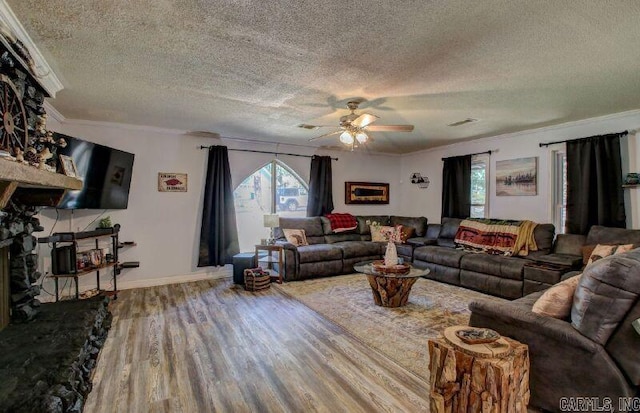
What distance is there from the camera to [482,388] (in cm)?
155

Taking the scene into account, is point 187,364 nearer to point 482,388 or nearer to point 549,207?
point 482,388

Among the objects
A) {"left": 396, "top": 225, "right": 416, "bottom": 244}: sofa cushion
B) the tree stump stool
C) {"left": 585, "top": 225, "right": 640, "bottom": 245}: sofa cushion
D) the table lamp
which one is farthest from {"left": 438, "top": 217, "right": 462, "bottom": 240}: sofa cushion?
the tree stump stool

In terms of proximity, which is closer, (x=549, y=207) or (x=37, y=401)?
(x=37, y=401)

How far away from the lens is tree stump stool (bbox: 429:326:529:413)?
5.03 feet

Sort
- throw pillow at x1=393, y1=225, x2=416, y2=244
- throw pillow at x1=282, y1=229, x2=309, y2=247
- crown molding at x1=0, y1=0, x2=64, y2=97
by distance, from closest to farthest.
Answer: crown molding at x1=0, y1=0, x2=64, y2=97
throw pillow at x1=282, y1=229, x2=309, y2=247
throw pillow at x1=393, y1=225, x2=416, y2=244

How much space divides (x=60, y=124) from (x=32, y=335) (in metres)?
3.02

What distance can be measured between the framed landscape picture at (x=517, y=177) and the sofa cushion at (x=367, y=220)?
7.25 ft

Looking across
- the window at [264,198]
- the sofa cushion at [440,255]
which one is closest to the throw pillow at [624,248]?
the sofa cushion at [440,255]

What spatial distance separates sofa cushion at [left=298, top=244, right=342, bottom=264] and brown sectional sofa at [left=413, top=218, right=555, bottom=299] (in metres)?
1.42

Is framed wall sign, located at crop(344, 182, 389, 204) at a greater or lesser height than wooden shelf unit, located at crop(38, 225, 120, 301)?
greater

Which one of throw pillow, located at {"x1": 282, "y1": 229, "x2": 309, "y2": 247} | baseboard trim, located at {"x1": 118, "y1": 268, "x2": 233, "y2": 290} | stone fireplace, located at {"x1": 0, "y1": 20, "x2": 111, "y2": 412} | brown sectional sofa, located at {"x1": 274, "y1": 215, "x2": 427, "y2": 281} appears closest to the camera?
stone fireplace, located at {"x1": 0, "y1": 20, "x2": 111, "y2": 412}

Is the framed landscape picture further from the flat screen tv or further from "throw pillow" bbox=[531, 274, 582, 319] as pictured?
the flat screen tv

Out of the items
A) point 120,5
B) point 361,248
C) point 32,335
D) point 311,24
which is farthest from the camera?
point 361,248

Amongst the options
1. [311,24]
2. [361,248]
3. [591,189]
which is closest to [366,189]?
[361,248]
